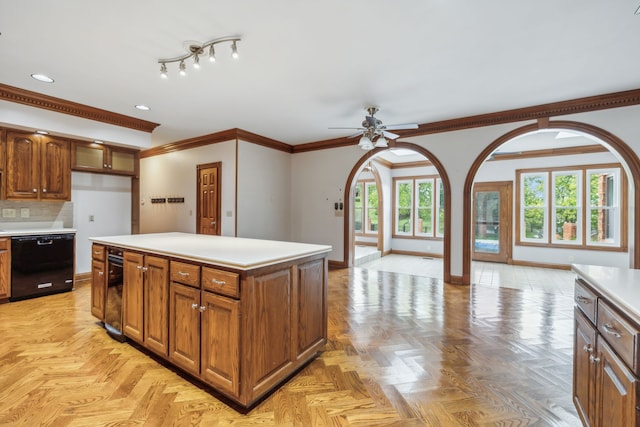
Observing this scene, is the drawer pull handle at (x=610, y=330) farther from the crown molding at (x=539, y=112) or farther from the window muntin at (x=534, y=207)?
the window muntin at (x=534, y=207)

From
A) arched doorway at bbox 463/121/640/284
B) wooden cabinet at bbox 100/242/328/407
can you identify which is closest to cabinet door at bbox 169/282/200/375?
wooden cabinet at bbox 100/242/328/407

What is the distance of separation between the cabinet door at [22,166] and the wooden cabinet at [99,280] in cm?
215

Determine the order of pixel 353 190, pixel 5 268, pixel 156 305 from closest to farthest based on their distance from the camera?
pixel 156 305
pixel 5 268
pixel 353 190

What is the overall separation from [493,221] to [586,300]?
6399mm

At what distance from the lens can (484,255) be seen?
7258mm

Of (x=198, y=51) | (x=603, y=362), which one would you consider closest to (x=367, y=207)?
(x=198, y=51)

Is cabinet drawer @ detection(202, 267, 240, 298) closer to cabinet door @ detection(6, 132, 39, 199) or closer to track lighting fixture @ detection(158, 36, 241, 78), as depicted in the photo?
track lighting fixture @ detection(158, 36, 241, 78)

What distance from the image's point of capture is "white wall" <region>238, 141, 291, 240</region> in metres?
5.40

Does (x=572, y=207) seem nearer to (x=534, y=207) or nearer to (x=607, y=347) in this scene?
(x=534, y=207)

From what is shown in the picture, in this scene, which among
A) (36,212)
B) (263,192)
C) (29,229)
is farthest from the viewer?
(263,192)

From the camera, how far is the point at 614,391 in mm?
1183

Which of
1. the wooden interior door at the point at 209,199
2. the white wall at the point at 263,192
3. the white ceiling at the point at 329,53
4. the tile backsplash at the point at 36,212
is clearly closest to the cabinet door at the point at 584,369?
the white ceiling at the point at 329,53

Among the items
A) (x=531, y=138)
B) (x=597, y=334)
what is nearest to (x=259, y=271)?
(x=597, y=334)

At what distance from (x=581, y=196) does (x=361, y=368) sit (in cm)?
672
